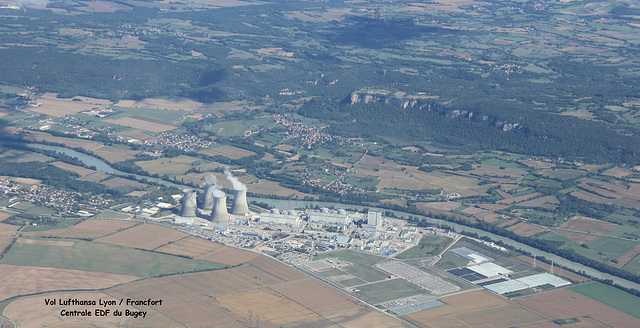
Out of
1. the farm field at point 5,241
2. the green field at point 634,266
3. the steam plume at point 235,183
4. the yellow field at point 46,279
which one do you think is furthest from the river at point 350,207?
the yellow field at point 46,279

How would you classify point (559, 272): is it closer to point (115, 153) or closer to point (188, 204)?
point (188, 204)

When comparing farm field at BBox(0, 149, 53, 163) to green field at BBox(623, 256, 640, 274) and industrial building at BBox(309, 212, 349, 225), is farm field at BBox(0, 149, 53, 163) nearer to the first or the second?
industrial building at BBox(309, 212, 349, 225)

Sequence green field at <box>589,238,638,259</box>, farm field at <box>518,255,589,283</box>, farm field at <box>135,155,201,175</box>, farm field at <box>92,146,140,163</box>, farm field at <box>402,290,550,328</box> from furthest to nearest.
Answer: farm field at <box>92,146,140,163</box>
farm field at <box>135,155,201,175</box>
green field at <box>589,238,638,259</box>
farm field at <box>518,255,589,283</box>
farm field at <box>402,290,550,328</box>

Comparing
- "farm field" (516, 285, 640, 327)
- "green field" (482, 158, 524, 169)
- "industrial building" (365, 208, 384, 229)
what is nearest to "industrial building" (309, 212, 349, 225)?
"industrial building" (365, 208, 384, 229)

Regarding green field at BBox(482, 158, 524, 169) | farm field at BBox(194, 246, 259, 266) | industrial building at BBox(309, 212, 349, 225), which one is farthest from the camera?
green field at BBox(482, 158, 524, 169)

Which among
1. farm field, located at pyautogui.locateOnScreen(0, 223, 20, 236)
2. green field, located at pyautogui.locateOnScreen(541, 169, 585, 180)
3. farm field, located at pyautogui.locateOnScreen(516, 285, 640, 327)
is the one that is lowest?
farm field, located at pyautogui.locateOnScreen(0, 223, 20, 236)

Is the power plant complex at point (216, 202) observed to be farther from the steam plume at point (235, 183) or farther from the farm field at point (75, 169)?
the farm field at point (75, 169)

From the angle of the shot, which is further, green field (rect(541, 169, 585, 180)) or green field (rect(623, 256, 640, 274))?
green field (rect(541, 169, 585, 180))

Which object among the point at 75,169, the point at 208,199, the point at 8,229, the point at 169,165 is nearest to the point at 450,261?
the point at 208,199
